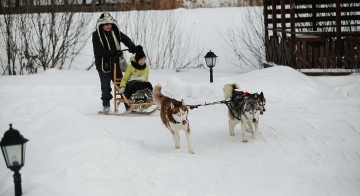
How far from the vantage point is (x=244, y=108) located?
927 cm

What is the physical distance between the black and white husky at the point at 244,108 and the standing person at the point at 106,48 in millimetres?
3354

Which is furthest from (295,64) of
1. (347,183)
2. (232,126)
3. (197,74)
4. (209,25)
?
(209,25)

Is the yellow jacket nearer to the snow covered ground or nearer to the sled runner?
the sled runner

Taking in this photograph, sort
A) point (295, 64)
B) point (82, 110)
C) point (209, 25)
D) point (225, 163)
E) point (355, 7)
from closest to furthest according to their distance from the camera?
point (225, 163), point (82, 110), point (295, 64), point (355, 7), point (209, 25)

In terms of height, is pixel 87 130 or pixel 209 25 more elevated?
pixel 209 25

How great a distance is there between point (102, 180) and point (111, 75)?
21.8ft

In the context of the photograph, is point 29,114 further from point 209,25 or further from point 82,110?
point 209,25

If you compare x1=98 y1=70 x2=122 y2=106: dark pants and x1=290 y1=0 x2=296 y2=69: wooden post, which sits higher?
x1=290 y1=0 x2=296 y2=69: wooden post

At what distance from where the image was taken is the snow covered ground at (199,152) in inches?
268

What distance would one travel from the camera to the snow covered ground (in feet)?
22.4

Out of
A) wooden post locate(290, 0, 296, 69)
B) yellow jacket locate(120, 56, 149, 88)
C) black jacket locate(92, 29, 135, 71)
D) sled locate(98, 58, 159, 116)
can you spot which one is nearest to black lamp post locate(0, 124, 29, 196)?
sled locate(98, 58, 159, 116)

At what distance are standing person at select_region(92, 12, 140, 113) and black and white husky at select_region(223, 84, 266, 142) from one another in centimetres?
335

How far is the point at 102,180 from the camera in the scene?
263 inches

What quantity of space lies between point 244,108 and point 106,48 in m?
4.60
